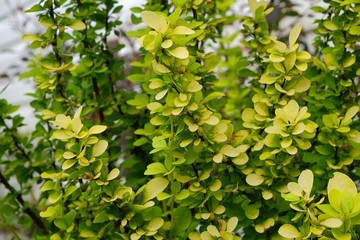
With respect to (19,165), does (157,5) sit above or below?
above

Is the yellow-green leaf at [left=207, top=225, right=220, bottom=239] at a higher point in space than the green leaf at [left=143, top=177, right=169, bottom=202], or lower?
lower

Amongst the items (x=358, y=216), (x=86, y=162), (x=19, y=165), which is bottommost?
(x=19, y=165)

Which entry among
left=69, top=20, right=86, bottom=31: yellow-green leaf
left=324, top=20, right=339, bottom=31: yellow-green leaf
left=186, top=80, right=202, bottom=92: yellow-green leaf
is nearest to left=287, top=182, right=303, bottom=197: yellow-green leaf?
left=186, top=80, right=202, bottom=92: yellow-green leaf

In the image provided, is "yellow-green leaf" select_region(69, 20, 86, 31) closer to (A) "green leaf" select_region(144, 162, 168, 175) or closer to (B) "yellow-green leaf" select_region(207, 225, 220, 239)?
(A) "green leaf" select_region(144, 162, 168, 175)

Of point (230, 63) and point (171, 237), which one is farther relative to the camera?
point (230, 63)

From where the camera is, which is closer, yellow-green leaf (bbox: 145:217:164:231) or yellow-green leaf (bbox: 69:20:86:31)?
yellow-green leaf (bbox: 145:217:164:231)

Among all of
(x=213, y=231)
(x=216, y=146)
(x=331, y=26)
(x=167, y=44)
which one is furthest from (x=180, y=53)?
(x=331, y=26)

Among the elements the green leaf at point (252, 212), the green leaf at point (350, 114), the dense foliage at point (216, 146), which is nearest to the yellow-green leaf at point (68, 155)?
the dense foliage at point (216, 146)

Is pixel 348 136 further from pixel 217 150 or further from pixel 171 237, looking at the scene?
pixel 171 237

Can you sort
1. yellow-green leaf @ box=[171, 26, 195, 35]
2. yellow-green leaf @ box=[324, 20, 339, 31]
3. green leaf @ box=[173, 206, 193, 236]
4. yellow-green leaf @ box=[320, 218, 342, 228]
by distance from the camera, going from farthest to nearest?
yellow-green leaf @ box=[324, 20, 339, 31], green leaf @ box=[173, 206, 193, 236], yellow-green leaf @ box=[171, 26, 195, 35], yellow-green leaf @ box=[320, 218, 342, 228]

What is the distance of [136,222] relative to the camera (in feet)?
2.13

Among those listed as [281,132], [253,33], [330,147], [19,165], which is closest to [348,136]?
[330,147]

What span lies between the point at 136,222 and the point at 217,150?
0.61ft

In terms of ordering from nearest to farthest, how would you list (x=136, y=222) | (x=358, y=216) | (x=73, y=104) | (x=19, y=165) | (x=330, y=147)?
(x=358, y=216) → (x=136, y=222) → (x=330, y=147) → (x=73, y=104) → (x=19, y=165)
